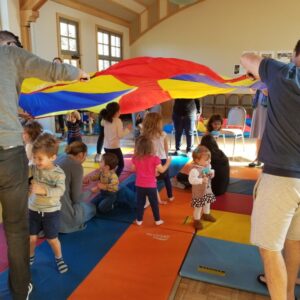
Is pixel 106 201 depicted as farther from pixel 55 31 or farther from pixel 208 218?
pixel 55 31

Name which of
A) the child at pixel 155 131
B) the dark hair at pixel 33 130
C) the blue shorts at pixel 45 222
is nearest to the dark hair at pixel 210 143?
the child at pixel 155 131

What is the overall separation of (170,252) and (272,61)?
1409 mm

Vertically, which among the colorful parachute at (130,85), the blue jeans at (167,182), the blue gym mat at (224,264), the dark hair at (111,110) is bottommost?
the blue gym mat at (224,264)

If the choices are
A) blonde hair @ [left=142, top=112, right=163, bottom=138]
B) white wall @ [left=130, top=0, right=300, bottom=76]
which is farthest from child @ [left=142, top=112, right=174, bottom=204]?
white wall @ [left=130, top=0, right=300, bottom=76]

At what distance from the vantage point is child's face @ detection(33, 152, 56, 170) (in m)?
1.63

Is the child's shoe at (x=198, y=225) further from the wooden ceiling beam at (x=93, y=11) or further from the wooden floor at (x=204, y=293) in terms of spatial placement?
the wooden ceiling beam at (x=93, y=11)

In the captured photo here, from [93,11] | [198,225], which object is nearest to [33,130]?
[198,225]

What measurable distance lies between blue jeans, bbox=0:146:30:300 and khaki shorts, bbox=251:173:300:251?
1.04 meters

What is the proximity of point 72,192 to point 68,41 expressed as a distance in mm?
6455

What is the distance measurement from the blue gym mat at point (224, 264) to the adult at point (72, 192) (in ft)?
3.01

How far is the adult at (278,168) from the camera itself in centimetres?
110

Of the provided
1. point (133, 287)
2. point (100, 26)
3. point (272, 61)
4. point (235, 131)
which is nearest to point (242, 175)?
point (235, 131)

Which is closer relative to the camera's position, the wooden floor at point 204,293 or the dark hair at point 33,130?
the wooden floor at point 204,293

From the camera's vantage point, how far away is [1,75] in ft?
3.76
